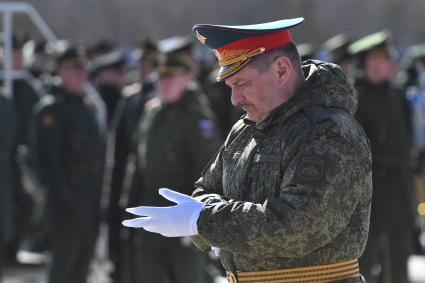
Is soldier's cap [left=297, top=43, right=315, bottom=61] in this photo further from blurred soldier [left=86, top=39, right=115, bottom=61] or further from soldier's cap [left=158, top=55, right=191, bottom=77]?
blurred soldier [left=86, top=39, right=115, bottom=61]

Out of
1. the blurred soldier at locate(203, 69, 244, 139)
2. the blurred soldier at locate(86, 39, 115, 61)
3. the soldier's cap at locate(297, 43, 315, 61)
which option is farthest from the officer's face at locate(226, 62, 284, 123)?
the blurred soldier at locate(86, 39, 115, 61)

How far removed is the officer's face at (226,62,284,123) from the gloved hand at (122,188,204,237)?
0.37 m

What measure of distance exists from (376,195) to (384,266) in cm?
63

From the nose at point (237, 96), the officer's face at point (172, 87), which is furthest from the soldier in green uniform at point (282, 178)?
the officer's face at point (172, 87)

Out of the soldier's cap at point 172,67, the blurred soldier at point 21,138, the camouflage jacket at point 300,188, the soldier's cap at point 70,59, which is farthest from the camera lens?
the blurred soldier at point 21,138

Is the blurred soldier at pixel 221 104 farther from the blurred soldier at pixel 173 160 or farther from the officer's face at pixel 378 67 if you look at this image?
the blurred soldier at pixel 173 160

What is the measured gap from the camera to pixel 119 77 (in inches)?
412

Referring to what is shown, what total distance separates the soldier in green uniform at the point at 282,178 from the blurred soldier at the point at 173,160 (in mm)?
2964

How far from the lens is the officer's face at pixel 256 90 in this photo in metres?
3.31

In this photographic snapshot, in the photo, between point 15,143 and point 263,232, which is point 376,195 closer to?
point 15,143

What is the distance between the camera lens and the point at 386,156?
7.26 meters

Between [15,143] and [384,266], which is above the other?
[15,143]

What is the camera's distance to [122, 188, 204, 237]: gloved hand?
318cm

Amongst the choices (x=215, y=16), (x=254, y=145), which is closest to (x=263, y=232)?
(x=254, y=145)
